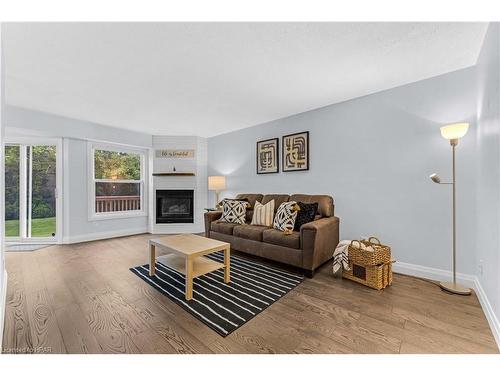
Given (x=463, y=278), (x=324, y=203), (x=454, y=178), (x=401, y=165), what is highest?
(x=401, y=165)

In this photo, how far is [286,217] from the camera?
9.34 feet

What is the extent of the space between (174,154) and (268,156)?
2.37m

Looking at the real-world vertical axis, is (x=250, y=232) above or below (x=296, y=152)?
below

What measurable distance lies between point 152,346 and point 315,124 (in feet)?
10.6

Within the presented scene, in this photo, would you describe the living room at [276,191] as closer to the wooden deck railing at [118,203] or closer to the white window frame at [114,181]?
the white window frame at [114,181]

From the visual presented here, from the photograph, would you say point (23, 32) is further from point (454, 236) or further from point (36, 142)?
point (454, 236)

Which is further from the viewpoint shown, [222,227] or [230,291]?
[222,227]

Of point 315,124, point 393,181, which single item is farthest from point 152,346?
point 315,124

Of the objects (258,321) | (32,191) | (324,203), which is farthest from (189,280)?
(32,191)

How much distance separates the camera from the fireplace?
495cm

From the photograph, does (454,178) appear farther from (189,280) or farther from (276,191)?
(189,280)

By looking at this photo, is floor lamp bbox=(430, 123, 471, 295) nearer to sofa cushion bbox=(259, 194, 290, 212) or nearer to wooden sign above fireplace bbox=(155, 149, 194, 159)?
sofa cushion bbox=(259, 194, 290, 212)

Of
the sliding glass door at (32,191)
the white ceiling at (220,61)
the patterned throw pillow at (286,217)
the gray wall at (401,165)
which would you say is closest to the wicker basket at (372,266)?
the gray wall at (401,165)

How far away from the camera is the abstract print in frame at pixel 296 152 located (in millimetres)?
3441
